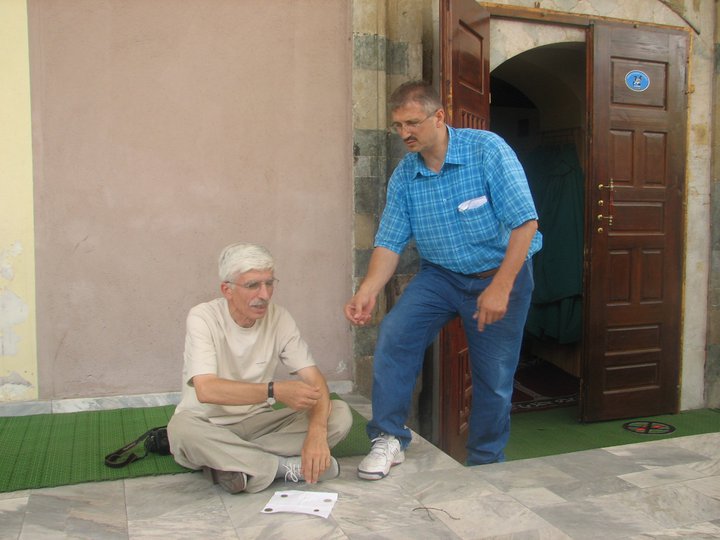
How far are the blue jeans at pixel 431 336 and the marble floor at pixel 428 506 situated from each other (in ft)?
0.81

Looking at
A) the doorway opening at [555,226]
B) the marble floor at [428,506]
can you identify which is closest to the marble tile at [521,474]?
the marble floor at [428,506]

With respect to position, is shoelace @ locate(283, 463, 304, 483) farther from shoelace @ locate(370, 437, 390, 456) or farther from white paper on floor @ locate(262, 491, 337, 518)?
shoelace @ locate(370, 437, 390, 456)

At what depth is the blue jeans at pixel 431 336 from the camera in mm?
3484

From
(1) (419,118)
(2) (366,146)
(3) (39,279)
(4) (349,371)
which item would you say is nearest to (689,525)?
(1) (419,118)

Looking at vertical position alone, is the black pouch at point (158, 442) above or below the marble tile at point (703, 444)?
above

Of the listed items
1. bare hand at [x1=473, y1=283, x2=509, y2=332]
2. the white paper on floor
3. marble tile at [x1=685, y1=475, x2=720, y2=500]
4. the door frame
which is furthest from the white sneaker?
the door frame

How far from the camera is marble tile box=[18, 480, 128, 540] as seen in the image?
274 centimetres

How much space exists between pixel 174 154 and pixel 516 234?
2285 mm

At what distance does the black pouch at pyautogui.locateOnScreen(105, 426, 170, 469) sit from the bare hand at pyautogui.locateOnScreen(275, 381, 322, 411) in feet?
2.88

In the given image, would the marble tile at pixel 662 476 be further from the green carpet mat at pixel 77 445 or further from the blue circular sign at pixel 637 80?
the blue circular sign at pixel 637 80

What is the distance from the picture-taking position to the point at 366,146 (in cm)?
486

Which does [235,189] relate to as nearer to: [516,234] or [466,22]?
[466,22]

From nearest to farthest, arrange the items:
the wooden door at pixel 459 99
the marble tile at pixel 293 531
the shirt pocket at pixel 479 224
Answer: the marble tile at pixel 293 531 < the shirt pocket at pixel 479 224 < the wooden door at pixel 459 99

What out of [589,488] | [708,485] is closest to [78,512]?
[589,488]
